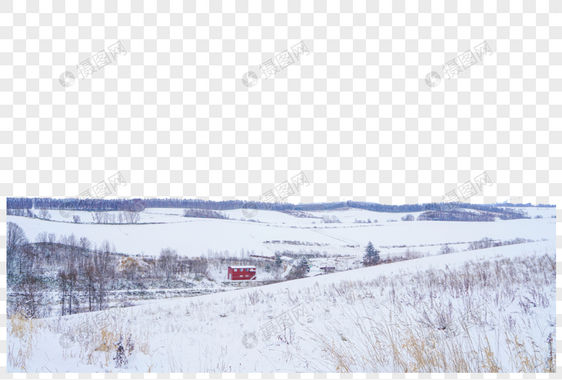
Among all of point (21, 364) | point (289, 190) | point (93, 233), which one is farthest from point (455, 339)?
point (93, 233)

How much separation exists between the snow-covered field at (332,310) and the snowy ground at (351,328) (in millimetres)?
19

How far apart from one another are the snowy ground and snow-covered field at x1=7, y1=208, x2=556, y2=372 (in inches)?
0.7

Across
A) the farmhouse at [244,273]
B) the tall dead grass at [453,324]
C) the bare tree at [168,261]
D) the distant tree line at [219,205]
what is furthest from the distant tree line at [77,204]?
the tall dead grass at [453,324]

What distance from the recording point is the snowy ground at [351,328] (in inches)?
159

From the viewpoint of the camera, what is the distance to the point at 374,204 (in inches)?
273

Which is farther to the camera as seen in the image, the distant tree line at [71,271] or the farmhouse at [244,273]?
the farmhouse at [244,273]

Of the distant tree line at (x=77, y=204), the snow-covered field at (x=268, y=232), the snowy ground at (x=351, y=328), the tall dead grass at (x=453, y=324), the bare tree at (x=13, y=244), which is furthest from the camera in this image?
the snow-covered field at (x=268, y=232)

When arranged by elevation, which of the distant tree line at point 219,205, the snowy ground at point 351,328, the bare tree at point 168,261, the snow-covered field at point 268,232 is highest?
the distant tree line at point 219,205

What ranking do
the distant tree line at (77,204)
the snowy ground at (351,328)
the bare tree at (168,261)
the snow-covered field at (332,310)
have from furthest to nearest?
the bare tree at (168,261) → the distant tree line at (77,204) → the snow-covered field at (332,310) → the snowy ground at (351,328)

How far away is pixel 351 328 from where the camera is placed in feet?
15.4

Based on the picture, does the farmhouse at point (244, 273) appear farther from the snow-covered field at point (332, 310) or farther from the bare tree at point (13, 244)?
the bare tree at point (13, 244)

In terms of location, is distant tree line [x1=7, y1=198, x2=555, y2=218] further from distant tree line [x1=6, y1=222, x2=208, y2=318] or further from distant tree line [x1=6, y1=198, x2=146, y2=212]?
distant tree line [x1=6, y1=222, x2=208, y2=318]

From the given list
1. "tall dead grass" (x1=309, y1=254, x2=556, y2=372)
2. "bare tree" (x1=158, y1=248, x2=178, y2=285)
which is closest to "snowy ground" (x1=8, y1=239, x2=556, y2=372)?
"tall dead grass" (x1=309, y1=254, x2=556, y2=372)

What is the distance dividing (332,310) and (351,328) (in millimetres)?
636
